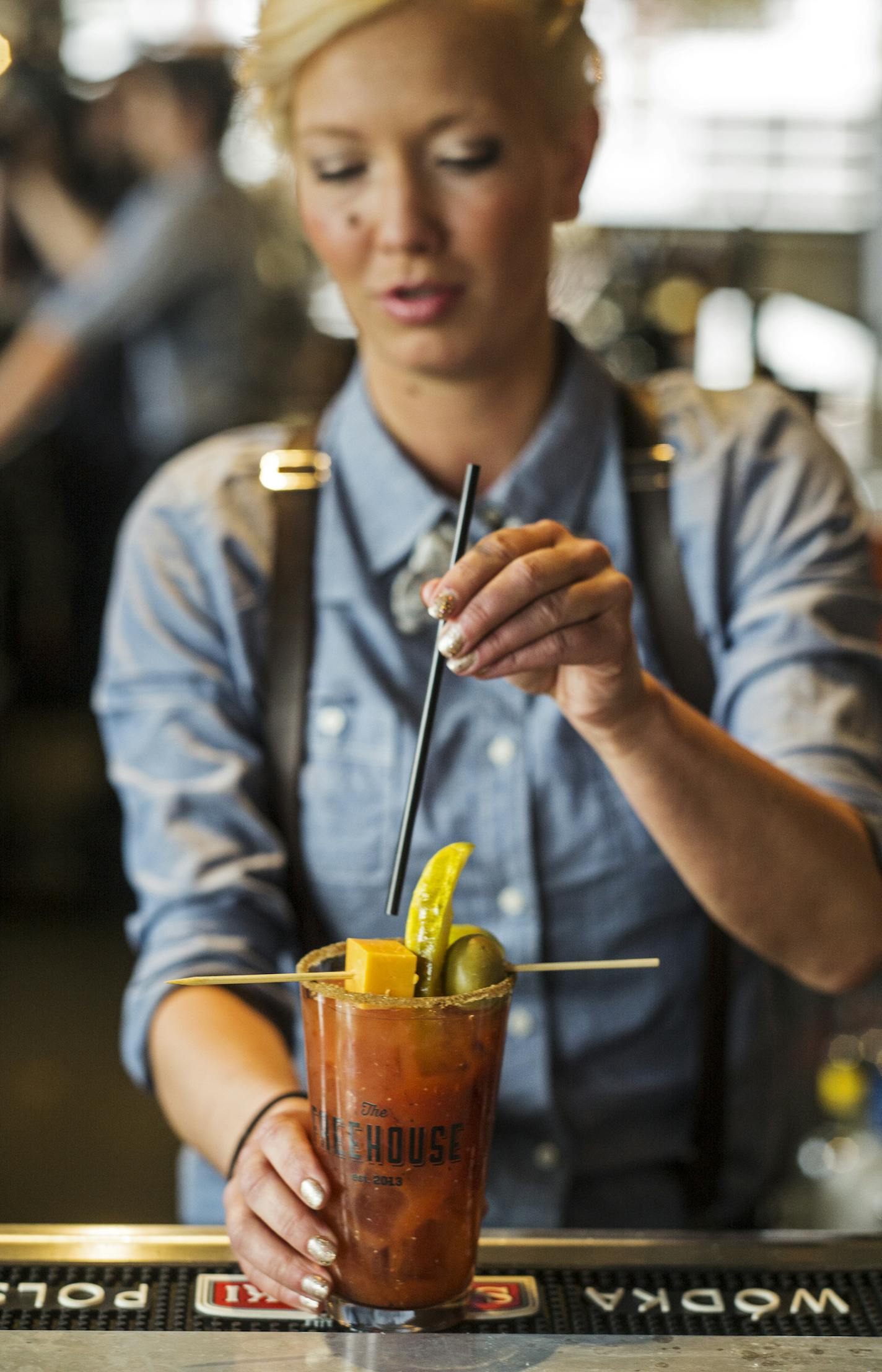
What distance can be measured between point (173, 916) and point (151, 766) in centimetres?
17

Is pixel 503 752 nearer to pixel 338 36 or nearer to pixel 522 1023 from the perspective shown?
pixel 522 1023

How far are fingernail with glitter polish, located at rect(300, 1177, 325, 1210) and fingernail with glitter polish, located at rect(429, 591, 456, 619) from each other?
0.36 m

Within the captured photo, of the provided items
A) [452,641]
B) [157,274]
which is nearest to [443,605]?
[452,641]

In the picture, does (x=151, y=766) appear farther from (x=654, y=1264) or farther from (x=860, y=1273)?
(x=860, y=1273)

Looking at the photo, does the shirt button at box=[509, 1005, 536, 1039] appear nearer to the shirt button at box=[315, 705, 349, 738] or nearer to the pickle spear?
the shirt button at box=[315, 705, 349, 738]

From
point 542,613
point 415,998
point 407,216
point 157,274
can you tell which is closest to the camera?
point 415,998

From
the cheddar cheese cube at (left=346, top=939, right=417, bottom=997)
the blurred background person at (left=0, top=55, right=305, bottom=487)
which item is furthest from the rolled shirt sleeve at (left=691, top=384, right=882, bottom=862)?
the blurred background person at (left=0, top=55, right=305, bottom=487)

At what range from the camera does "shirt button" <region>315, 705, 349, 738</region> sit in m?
1.45

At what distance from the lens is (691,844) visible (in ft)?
3.95

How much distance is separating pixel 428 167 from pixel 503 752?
54 cm

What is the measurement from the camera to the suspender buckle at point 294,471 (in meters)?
1.51

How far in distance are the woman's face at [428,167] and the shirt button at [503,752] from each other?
1.22 feet

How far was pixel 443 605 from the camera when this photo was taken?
3.07ft

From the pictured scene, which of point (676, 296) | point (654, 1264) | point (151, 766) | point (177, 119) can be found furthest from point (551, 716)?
point (676, 296)
